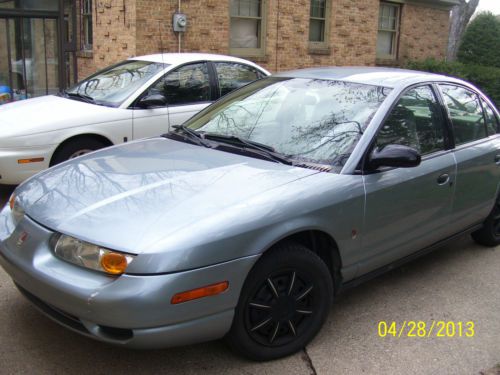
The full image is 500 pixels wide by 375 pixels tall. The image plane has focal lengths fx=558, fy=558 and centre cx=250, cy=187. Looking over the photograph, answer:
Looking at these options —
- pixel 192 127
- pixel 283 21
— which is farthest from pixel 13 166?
pixel 283 21

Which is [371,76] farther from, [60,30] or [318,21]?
[318,21]

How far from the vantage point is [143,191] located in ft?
9.96

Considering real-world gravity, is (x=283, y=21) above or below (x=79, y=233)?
A: above

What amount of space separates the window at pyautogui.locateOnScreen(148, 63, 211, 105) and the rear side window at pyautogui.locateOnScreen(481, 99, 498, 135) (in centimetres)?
320

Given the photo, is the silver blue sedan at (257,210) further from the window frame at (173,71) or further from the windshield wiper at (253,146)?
the window frame at (173,71)

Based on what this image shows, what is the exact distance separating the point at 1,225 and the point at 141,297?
4.10 ft

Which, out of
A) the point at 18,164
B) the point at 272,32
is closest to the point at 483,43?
the point at 272,32

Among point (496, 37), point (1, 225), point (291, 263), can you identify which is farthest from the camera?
point (496, 37)

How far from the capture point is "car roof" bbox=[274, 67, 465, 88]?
12.9ft

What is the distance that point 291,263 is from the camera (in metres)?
3.02

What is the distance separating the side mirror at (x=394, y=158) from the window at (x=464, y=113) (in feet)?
3.38

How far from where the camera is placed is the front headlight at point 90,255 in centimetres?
258

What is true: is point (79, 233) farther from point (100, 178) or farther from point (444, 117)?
point (444, 117)

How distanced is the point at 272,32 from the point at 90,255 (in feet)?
34.5
